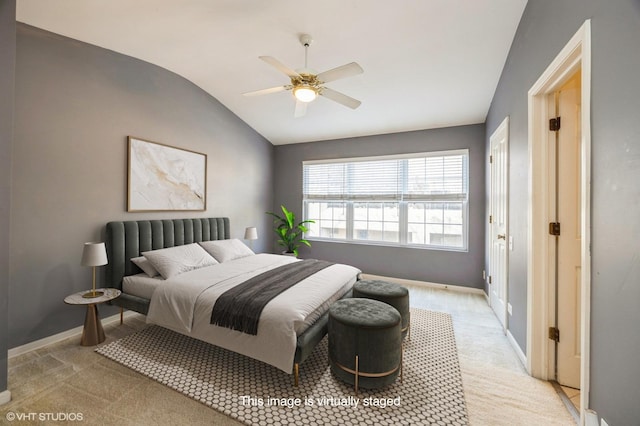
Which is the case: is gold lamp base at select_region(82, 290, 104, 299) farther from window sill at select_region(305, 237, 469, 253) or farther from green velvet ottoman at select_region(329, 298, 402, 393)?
window sill at select_region(305, 237, 469, 253)

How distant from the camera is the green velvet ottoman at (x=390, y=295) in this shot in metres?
2.55

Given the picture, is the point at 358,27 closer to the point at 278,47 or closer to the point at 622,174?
the point at 278,47

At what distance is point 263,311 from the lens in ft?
6.86

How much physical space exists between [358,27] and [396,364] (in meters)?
3.01

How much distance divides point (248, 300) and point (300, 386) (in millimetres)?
764

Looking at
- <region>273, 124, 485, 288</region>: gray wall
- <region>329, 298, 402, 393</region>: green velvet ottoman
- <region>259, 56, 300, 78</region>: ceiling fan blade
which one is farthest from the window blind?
<region>329, 298, 402, 393</region>: green velvet ottoman

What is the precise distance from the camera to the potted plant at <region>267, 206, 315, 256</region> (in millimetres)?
5336

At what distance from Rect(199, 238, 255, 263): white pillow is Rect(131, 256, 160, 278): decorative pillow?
787 millimetres

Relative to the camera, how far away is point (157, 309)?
2582mm

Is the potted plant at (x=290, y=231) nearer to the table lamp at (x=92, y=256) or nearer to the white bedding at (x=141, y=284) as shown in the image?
the white bedding at (x=141, y=284)

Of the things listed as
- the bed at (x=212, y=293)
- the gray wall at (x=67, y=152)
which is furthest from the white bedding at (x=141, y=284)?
the gray wall at (x=67, y=152)

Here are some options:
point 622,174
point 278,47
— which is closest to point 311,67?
point 278,47

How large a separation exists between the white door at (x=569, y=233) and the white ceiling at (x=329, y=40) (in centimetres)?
108

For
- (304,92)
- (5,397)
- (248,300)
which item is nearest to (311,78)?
(304,92)
